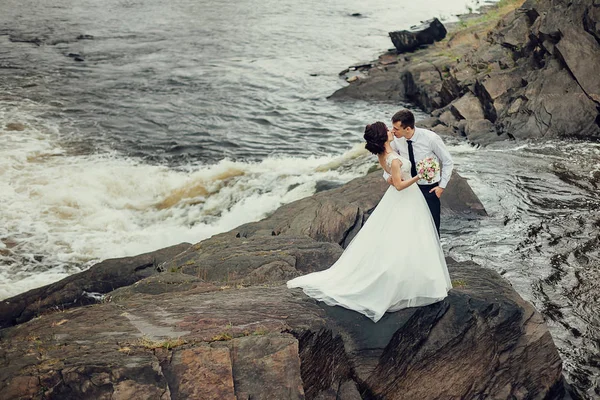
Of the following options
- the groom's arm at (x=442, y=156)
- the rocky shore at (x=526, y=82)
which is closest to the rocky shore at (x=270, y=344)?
the groom's arm at (x=442, y=156)

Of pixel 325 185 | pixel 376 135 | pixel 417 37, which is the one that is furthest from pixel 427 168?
pixel 417 37

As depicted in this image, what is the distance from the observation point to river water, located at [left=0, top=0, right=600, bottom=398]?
13859 millimetres

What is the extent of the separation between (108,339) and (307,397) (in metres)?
2.21

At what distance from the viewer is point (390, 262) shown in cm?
828

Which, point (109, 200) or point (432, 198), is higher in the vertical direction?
point (432, 198)

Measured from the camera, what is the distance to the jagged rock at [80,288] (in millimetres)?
Answer: 11852

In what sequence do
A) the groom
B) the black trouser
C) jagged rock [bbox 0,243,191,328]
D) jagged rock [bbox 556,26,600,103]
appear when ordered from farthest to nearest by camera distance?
jagged rock [bbox 556,26,600,103], jagged rock [bbox 0,243,191,328], the black trouser, the groom

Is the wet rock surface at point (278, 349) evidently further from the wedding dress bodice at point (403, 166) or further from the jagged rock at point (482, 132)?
the jagged rock at point (482, 132)

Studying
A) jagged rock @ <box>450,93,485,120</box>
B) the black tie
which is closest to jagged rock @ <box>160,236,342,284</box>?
the black tie

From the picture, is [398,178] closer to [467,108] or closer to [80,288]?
[80,288]

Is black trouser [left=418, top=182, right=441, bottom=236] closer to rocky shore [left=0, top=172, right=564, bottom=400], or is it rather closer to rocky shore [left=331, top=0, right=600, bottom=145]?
rocky shore [left=0, top=172, right=564, bottom=400]

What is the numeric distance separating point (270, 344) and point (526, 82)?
750 inches

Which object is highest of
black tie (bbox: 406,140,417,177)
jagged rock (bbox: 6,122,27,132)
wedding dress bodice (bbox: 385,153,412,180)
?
wedding dress bodice (bbox: 385,153,412,180)

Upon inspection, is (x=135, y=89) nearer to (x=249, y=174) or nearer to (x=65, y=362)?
(x=249, y=174)
